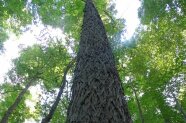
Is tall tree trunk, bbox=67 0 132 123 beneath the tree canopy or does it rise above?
beneath

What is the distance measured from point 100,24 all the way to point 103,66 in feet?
7.15

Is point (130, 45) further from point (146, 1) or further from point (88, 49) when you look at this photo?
point (88, 49)

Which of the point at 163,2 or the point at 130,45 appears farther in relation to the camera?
the point at 130,45

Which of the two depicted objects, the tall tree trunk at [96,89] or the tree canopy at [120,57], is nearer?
the tall tree trunk at [96,89]

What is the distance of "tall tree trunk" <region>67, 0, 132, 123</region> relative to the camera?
2795 mm

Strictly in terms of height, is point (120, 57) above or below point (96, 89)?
above

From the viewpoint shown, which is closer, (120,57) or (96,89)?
(96,89)

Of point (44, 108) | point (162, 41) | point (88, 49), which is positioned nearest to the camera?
point (88, 49)

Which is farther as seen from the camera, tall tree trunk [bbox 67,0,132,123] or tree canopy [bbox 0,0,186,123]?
tree canopy [bbox 0,0,186,123]

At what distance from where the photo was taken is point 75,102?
3170 mm

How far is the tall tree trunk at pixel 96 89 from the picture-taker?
110 inches

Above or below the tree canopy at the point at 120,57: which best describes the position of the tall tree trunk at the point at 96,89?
below

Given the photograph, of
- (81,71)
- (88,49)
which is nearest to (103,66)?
(81,71)

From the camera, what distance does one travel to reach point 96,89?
10.5 ft
